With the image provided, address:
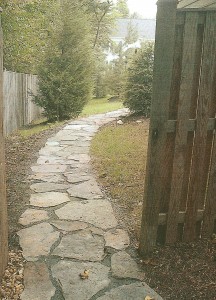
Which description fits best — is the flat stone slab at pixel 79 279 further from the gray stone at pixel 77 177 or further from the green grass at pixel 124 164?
the gray stone at pixel 77 177

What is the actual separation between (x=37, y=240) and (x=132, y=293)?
117 centimetres

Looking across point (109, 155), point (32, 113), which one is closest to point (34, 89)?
point (32, 113)

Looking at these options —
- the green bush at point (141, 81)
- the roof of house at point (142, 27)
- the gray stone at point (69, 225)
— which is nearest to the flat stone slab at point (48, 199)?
the gray stone at point (69, 225)

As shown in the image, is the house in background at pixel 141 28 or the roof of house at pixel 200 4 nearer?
the roof of house at pixel 200 4

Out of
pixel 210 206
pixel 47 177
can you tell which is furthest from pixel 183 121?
pixel 47 177

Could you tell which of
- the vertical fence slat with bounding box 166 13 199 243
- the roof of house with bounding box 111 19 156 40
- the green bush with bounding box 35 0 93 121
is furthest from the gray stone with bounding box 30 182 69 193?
the roof of house with bounding box 111 19 156 40

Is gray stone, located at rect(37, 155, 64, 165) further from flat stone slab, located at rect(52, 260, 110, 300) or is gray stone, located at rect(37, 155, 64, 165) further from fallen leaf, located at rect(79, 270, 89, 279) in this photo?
fallen leaf, located at rect(79, 270, 89, 279)

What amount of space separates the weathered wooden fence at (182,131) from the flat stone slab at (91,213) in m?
0.74

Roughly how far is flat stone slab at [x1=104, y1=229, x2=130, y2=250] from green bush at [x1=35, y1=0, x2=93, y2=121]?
8.50 meters

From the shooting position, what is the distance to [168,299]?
2.47 metres

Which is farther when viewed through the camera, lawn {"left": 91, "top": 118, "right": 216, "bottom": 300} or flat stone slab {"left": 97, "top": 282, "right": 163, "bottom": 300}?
lawn {"left": 91, "top": 118, "right": 216, "bottom": 300}

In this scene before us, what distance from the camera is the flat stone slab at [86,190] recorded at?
4429mm

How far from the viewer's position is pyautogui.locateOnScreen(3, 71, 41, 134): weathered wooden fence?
9.06 meters

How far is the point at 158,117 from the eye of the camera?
2.71 metres
